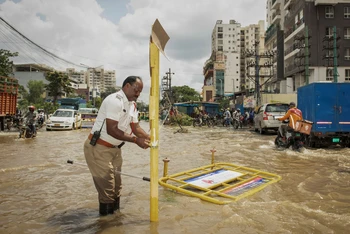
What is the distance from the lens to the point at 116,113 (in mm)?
3449

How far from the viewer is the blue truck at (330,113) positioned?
1070cm

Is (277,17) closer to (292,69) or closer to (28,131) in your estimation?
(292,69)

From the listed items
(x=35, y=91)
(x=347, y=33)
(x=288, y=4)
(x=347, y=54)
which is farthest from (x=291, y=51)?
(x=35, y=91)

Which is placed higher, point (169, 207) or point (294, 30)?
point (294, 30)

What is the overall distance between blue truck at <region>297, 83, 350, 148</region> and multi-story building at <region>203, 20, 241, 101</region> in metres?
79.1

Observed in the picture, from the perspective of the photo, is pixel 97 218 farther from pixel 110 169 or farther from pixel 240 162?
pixel 240 162

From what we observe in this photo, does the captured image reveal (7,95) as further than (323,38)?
No

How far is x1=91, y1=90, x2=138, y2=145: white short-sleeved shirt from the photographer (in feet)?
11.3

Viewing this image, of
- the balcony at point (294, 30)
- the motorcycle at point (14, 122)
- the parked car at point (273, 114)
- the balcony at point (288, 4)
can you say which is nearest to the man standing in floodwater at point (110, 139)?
the parked car at point (273, 114)

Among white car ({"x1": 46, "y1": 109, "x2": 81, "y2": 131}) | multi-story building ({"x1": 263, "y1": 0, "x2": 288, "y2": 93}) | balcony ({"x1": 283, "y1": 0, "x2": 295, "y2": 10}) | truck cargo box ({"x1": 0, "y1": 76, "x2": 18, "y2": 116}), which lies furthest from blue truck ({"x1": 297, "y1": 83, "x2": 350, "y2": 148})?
balcony ({"x1": 283, "y1": 0, "x2": 295, "y2": 10})

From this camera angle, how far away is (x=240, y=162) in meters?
8.29

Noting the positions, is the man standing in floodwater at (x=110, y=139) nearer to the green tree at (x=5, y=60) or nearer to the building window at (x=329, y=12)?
the green tree at (x=5, y=60)

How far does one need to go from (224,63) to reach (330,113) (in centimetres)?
8971

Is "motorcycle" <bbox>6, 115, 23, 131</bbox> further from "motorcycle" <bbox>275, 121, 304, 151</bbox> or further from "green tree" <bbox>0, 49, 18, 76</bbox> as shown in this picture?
"motorcycle" <bbox>275, 121, 304, 151</bbox>
